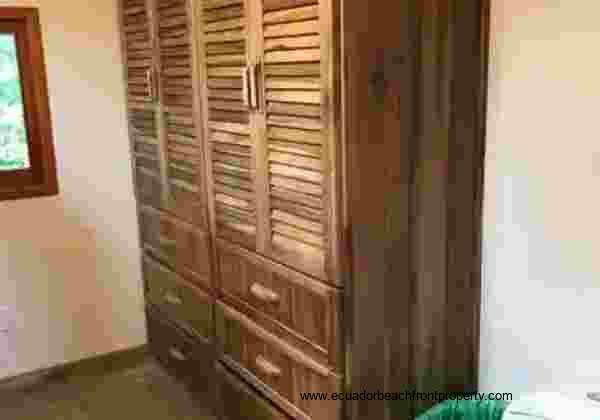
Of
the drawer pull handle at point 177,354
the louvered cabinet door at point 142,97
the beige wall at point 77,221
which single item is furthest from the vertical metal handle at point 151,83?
the drawer pull handle at point 177,354

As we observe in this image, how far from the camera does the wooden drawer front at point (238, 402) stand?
6.89 ft

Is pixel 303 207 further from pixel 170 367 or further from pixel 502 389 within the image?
pixel 170 367

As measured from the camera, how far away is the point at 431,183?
5.86ft

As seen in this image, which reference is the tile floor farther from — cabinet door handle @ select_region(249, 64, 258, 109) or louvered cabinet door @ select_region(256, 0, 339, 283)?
cabinet door handle @ select_region(249, 64, 258, 109)

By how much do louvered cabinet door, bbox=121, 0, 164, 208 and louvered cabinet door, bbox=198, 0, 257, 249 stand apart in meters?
0.46

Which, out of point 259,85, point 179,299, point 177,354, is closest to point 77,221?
point 179,299

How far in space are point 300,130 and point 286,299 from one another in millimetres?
521

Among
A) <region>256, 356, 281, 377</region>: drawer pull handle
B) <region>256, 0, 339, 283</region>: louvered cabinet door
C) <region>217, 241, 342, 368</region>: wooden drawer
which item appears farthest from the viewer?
<region>256, 356, 281, 377</region>: drawer pull handle

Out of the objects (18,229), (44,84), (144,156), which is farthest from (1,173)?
(144,156)

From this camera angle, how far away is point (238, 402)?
2268 millimetres

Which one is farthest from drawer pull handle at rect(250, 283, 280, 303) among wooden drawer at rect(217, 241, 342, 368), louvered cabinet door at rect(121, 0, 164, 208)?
louvered cabinet door at rect(121, 0, 164, 208)

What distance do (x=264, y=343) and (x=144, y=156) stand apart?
1.09m

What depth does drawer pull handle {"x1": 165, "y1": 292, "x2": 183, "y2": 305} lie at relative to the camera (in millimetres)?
2613

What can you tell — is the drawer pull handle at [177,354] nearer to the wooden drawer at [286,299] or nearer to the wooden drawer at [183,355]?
the wooden drawer at [183,355]
